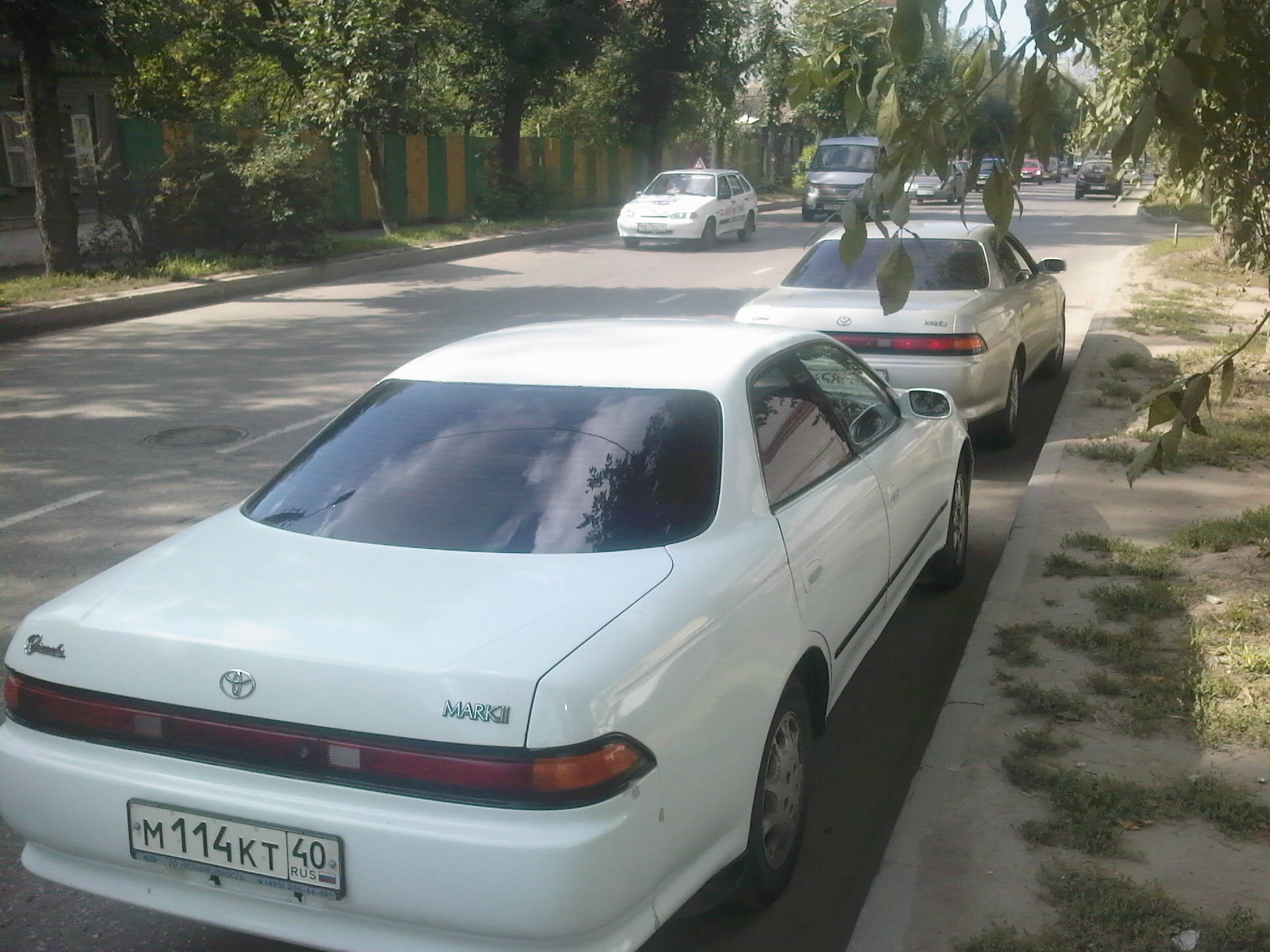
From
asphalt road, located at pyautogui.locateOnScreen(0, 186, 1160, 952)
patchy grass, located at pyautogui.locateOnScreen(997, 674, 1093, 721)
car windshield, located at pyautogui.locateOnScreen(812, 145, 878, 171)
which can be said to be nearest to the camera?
asphalt road, located at pyautogui.locateOnScreen(0, 186, 1160, 952)

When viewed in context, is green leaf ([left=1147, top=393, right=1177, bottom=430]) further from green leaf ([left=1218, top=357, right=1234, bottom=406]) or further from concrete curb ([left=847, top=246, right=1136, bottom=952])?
concrete curb ([left=847, top=246, right=1136, bottom=952])

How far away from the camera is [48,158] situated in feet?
58.0

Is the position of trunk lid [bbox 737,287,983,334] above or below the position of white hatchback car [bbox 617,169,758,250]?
above

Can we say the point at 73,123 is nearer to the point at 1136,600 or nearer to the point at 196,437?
the point at 196,437

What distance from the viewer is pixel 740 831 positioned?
11.1 ft

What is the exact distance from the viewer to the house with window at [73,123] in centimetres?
2442

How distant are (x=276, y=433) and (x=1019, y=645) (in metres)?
5.88

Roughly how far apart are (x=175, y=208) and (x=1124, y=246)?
17687mm

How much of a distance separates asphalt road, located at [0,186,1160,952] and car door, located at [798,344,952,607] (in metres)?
0.59

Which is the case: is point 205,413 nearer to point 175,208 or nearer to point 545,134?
point 175,208

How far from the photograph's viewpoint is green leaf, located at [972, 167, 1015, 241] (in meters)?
3.31

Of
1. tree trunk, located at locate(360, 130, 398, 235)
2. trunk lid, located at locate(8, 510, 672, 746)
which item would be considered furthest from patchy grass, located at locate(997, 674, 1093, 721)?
tree trunk, located at locate(360, 130, 398, 235)

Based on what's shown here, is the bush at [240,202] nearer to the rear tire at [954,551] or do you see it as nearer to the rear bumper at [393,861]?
the rear tire at [954,551]

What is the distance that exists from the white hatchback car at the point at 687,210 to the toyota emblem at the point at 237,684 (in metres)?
23.8
